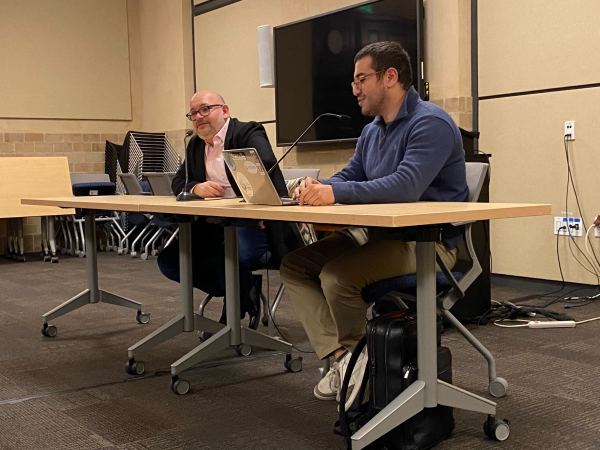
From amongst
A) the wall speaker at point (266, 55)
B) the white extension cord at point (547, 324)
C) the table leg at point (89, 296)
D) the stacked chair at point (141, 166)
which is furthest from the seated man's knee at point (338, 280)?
the stacked chair at point (141, 166)

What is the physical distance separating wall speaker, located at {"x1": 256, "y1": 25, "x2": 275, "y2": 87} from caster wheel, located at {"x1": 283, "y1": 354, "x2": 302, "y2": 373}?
3.97 m

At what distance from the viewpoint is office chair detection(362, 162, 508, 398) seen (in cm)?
220

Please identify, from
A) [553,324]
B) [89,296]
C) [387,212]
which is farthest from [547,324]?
[89,296]

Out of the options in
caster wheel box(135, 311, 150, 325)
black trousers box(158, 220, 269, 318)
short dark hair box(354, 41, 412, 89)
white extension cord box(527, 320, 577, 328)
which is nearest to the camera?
short dark hair box(354, 41, 412, 89)

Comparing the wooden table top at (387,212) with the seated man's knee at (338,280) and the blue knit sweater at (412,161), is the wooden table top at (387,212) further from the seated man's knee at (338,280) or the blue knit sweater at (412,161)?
the seated man's knee at (338,280)

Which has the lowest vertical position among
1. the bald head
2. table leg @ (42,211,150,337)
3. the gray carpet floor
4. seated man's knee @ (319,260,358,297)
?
the gray carpet floor

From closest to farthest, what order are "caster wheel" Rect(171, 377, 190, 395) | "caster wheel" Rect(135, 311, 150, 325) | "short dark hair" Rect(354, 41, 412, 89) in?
"short dark hair" Rect(354, 41, 412, 89), "caster wheel" Rect(171, 377, 190, 395), "caster wheel" Rect(135, 311, 150, 325)

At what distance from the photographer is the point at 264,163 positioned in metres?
2.92

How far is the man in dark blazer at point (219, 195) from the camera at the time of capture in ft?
9.72

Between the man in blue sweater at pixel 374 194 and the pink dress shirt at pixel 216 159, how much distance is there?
0.79 meters

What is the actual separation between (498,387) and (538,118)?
2.57 meters

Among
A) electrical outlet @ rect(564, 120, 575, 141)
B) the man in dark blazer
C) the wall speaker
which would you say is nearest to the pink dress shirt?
the man in dark blazer

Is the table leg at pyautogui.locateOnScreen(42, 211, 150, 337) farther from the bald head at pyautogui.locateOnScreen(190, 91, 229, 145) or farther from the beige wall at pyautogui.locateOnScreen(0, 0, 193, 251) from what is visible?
the beige wall at pyautogui.locateOnScreen(0, 0, 193, 251)

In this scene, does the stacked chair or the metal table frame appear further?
the stacked chair
